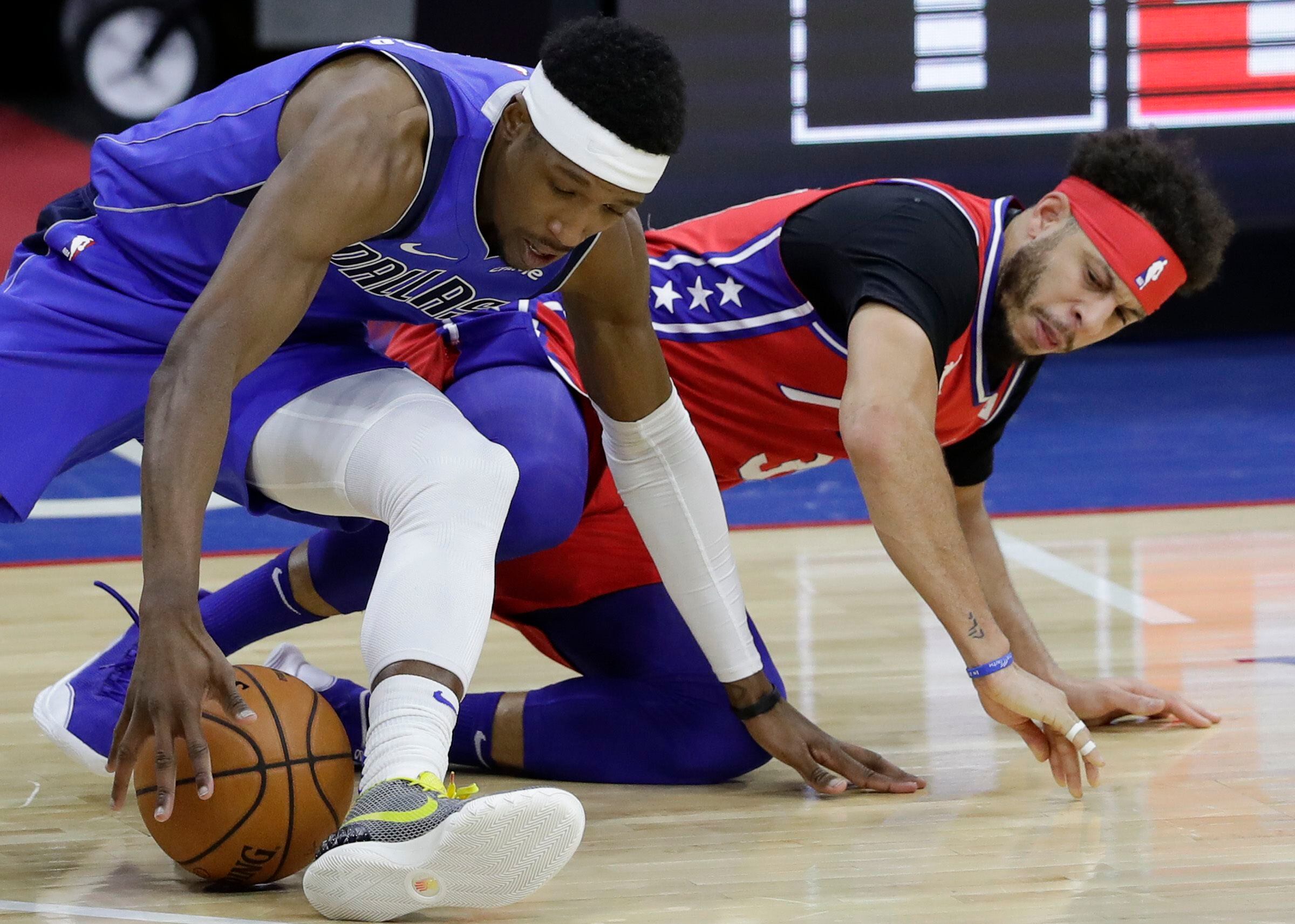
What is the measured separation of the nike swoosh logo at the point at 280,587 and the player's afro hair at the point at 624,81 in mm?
1015

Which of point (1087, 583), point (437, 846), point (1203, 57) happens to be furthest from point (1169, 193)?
point (1203, 57)

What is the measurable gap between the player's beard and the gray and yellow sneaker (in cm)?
116

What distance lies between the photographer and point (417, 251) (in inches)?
80.5

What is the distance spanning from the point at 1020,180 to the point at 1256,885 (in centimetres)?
651

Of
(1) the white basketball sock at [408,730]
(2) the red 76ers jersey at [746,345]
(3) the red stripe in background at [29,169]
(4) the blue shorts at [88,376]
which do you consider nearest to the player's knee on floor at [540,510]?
(4) the blue shorts at [88,376]

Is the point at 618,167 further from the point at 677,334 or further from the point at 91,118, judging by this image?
the point at 91,118

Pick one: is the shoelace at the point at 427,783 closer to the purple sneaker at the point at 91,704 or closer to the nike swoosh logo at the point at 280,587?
the purple sneaker at the point at 91,704

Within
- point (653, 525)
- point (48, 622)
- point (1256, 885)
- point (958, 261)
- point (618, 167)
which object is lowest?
point (48, 622)

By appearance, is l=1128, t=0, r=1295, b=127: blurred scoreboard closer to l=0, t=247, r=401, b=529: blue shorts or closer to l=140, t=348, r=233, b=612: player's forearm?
l=0, t=247, r=401, b=529: blue shorts

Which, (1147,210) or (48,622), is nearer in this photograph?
(1147,210)

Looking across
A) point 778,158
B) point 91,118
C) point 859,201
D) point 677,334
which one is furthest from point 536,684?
point 91,118

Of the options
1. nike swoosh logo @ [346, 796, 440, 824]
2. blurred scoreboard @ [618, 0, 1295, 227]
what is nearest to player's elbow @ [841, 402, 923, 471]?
nike swoosh logo @ [346, 796, 440, 824]

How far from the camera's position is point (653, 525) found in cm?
230

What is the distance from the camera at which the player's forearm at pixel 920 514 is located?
87.7 inches
